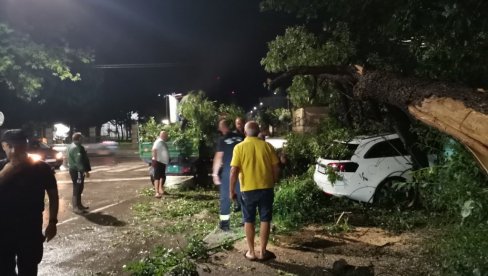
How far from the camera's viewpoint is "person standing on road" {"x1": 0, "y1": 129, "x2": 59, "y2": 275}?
3740 millimetres

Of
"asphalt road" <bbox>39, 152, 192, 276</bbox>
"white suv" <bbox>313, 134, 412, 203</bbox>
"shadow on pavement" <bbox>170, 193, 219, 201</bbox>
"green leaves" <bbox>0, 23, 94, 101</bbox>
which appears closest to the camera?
"asphalt road" <bbox>39, 152, 192, 276</bbox>

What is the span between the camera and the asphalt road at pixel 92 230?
598 cm

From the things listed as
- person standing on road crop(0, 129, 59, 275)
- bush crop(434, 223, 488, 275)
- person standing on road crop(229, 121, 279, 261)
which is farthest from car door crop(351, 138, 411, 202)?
person standing on road crop(0, 129, 59, 275)

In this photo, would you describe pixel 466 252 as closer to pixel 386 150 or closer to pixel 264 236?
pixel 264 236

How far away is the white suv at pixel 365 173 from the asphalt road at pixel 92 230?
3899 mm

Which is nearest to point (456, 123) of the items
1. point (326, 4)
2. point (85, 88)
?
point (326, 4)

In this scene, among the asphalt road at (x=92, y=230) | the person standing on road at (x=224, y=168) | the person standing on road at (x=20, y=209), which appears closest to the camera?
the person standing on road at (x=20, y=209)

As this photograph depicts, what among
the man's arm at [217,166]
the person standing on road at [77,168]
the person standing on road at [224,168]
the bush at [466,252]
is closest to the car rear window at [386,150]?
the person standing on road at [224,168]

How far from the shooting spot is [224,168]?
7.16m

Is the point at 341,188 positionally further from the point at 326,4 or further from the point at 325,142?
the point at 326,4

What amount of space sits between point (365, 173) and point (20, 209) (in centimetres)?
618

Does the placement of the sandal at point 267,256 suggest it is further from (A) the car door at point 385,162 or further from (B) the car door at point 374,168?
(A) the car door at point 385,162

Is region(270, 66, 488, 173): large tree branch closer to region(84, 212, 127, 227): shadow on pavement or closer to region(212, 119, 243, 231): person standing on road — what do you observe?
region(212, 119, 243, 231): person standing on road

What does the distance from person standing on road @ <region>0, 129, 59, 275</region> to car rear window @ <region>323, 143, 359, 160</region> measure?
5.83 metres
